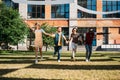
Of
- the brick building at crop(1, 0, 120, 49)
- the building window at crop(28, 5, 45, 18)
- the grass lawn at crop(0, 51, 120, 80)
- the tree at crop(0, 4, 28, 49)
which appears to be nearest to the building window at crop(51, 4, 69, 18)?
the brick building at crop(1, 0, 120, 49)

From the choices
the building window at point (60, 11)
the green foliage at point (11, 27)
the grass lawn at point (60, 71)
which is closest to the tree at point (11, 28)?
the green foliage at point (11, 27)

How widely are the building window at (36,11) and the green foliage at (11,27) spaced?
18.6m

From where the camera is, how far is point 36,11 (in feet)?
221

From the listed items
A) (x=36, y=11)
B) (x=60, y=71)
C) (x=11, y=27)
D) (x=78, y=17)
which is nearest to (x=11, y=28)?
(x=11, y=27)

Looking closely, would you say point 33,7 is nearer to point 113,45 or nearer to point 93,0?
point 93,0

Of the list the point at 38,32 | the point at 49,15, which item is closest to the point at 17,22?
the point at 49,15

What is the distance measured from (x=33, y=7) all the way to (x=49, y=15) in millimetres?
3067

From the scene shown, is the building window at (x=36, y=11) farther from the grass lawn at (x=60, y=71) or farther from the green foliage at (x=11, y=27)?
the grass lawn at (x=60, y=71)

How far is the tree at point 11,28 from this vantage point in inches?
1839

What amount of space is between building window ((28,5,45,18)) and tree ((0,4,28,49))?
1857 cm

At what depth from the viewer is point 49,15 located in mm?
67500

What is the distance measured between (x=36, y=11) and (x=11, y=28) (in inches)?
820

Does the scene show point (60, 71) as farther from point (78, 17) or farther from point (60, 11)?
point (78, 17)

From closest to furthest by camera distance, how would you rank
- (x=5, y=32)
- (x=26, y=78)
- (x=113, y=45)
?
(x=26, y=78), (x=5, y=32), (x=113, y=45)
